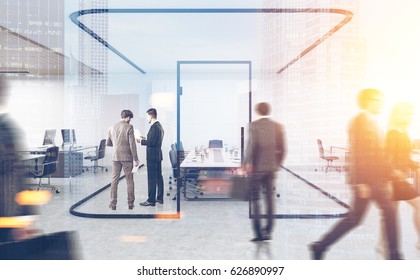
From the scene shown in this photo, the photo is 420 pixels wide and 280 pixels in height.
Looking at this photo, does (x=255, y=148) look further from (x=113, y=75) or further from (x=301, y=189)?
(x=113, y=75)

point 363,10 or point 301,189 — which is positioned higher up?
point 363,10

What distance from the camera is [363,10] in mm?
5664

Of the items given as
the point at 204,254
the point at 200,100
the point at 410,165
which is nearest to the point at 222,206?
the point at 204,254

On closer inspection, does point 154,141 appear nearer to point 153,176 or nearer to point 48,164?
point 153,176

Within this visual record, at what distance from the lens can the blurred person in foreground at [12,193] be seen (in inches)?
89.6

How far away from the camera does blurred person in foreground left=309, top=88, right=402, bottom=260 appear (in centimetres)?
317

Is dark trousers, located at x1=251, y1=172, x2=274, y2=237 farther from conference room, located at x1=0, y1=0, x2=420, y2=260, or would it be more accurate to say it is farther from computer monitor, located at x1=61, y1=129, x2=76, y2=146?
computer monitor, located at x1=61, y1=129, x2=76, y2=146

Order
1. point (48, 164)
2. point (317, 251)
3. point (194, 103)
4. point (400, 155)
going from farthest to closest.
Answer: point (194, 103), point (48, 164), point (400, 155), point (317, 251)

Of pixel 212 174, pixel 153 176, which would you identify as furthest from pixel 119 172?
pixel 212 174

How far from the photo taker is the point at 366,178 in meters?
3.16

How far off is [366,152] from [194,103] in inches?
357

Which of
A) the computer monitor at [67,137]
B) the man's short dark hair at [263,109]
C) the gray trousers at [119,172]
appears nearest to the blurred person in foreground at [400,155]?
the man's short dark hair at [263,109]
